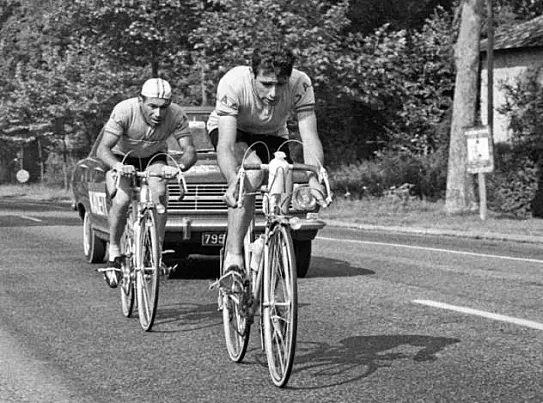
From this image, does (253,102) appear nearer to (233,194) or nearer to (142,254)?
(233,194)

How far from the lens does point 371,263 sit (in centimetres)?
1353

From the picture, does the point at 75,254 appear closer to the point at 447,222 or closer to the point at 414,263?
the point at 414,263

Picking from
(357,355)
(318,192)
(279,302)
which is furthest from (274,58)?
(357,355)

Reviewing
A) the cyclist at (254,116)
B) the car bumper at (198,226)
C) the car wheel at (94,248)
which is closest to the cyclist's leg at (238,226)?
the cyclist at (254,116)

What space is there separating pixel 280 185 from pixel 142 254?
2393 mm

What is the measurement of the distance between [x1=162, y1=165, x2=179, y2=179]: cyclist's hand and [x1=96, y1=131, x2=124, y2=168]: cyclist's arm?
1.67ft

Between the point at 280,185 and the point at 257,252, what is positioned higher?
the point at 280,185

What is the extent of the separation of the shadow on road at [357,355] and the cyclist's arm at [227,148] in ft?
3.79

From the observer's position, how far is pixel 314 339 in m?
7.75

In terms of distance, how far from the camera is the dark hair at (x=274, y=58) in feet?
21.5

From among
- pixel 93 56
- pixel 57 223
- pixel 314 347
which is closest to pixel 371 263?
pixel 314 347

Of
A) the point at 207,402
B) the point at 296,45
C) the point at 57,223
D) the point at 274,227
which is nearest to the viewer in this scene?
the point at 207,402

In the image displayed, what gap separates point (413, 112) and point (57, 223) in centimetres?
1673

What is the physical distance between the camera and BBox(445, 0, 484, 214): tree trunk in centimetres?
2492
